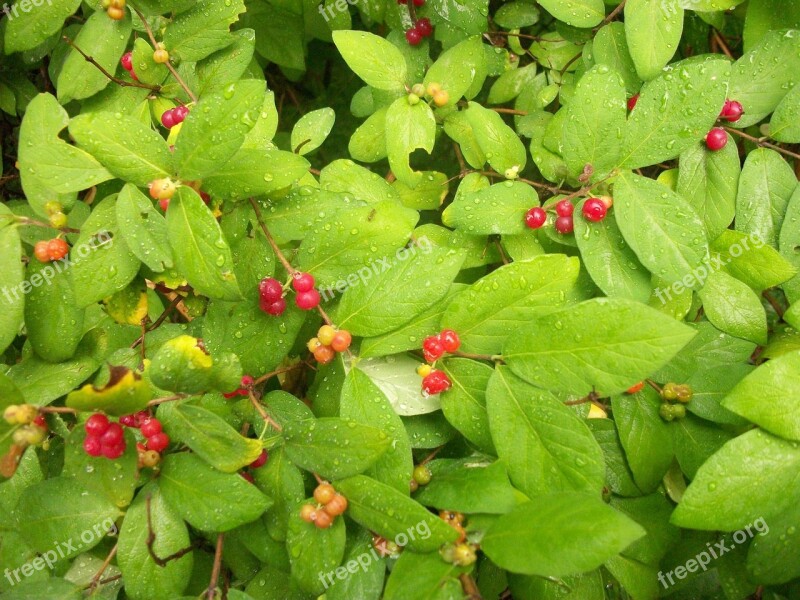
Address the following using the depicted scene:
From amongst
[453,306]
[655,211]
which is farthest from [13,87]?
[655,211]

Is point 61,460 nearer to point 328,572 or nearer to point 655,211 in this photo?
point 328,572

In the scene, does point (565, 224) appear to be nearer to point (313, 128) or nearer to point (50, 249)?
point (313, 128)

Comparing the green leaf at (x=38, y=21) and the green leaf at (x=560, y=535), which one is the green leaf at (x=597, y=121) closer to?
the green leaf at (x=560, y=535)

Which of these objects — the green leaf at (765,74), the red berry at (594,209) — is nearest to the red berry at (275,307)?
the red berry at (594,209)

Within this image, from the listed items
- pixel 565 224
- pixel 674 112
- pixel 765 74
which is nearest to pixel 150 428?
pixel 565 224

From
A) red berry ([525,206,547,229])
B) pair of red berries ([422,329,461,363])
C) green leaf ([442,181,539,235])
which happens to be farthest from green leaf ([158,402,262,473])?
red berry ([525,206,547,229])
